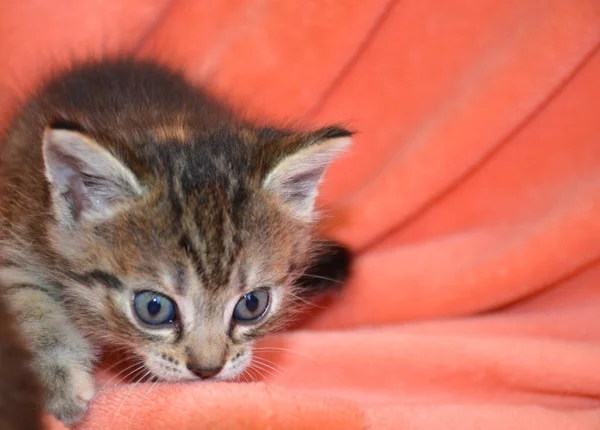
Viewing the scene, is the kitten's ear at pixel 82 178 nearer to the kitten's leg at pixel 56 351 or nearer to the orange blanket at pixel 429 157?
the kitten's leg at pixel 56 351

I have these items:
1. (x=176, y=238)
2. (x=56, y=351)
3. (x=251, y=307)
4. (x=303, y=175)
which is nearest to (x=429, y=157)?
(x=303, y=175)

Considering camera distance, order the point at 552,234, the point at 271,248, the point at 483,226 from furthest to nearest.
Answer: the point at 483,226
the point at 552,234
the point at 271,248

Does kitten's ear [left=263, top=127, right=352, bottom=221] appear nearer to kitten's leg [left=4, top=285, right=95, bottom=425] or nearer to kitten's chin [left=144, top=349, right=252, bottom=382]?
kitten's chin [left=144, top=349, right=252, bottom=382]

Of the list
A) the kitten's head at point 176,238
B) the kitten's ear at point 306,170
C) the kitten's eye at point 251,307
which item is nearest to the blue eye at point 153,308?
the kitten's head at point 176,238

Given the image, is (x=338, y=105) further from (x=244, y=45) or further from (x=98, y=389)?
(x=98, y=389)

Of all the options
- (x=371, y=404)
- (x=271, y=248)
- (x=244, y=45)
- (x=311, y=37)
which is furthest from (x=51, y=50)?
(x=371, y=404)

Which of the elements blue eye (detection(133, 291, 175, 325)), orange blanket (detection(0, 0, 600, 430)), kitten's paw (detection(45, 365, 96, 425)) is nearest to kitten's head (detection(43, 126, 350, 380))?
blue eye (detection(133, 291, 175, 325))
